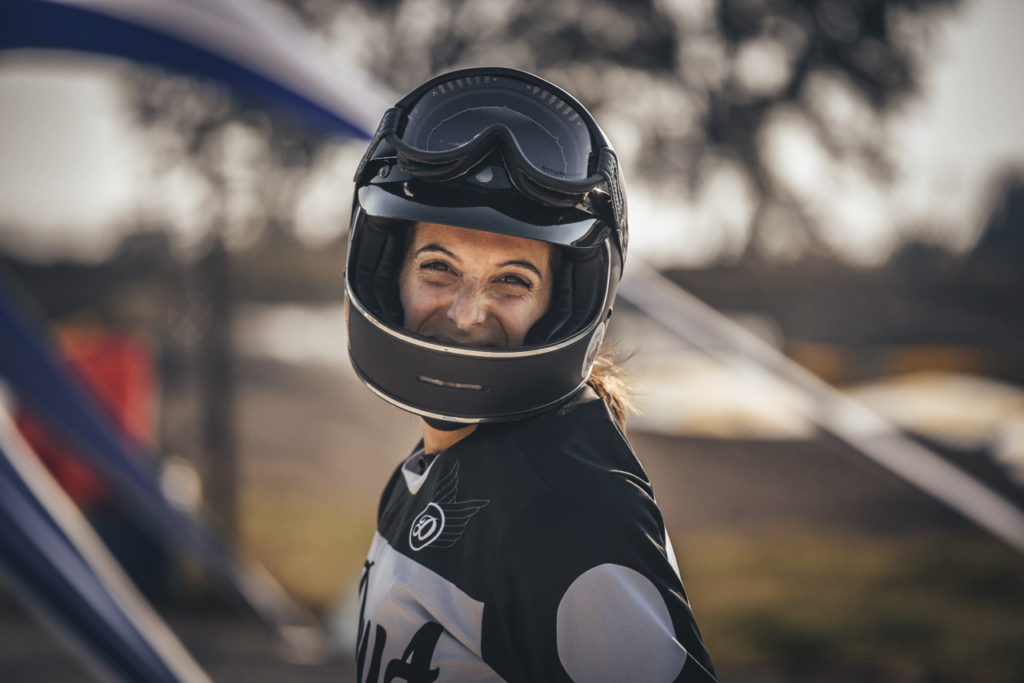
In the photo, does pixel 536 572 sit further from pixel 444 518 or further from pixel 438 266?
pixel 438 266

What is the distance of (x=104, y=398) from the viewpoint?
5.81 metres

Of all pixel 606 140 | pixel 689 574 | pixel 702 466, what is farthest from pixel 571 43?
pixel 606 140

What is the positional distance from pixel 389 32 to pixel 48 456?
28.3 ft

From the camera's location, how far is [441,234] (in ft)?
4.39

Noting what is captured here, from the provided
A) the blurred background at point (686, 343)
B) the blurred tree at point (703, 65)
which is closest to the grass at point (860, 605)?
the blurred background at point (686, 343)

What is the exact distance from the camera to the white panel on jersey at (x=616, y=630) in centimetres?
103

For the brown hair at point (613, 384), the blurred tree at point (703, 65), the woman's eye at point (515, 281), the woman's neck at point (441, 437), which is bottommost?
the woman's neck at point (441, 437)

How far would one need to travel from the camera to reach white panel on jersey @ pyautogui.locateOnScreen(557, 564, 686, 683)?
103 centimetres

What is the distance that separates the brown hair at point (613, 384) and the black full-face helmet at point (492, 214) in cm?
16

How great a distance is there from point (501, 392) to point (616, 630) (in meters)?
0.42

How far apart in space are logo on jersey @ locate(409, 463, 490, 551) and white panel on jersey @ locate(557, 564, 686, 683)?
23 cm

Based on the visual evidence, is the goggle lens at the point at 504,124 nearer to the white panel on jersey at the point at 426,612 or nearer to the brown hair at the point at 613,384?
the brown hair at the point at 613,384

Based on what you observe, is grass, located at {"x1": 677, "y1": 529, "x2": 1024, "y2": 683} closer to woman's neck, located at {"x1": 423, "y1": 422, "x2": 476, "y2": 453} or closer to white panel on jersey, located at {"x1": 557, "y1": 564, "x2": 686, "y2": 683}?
woman's neck, located at {"x1": 423, "y1": 422, "x2": 476, "y2": 453}

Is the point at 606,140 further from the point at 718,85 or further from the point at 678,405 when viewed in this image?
the point at 718,85
